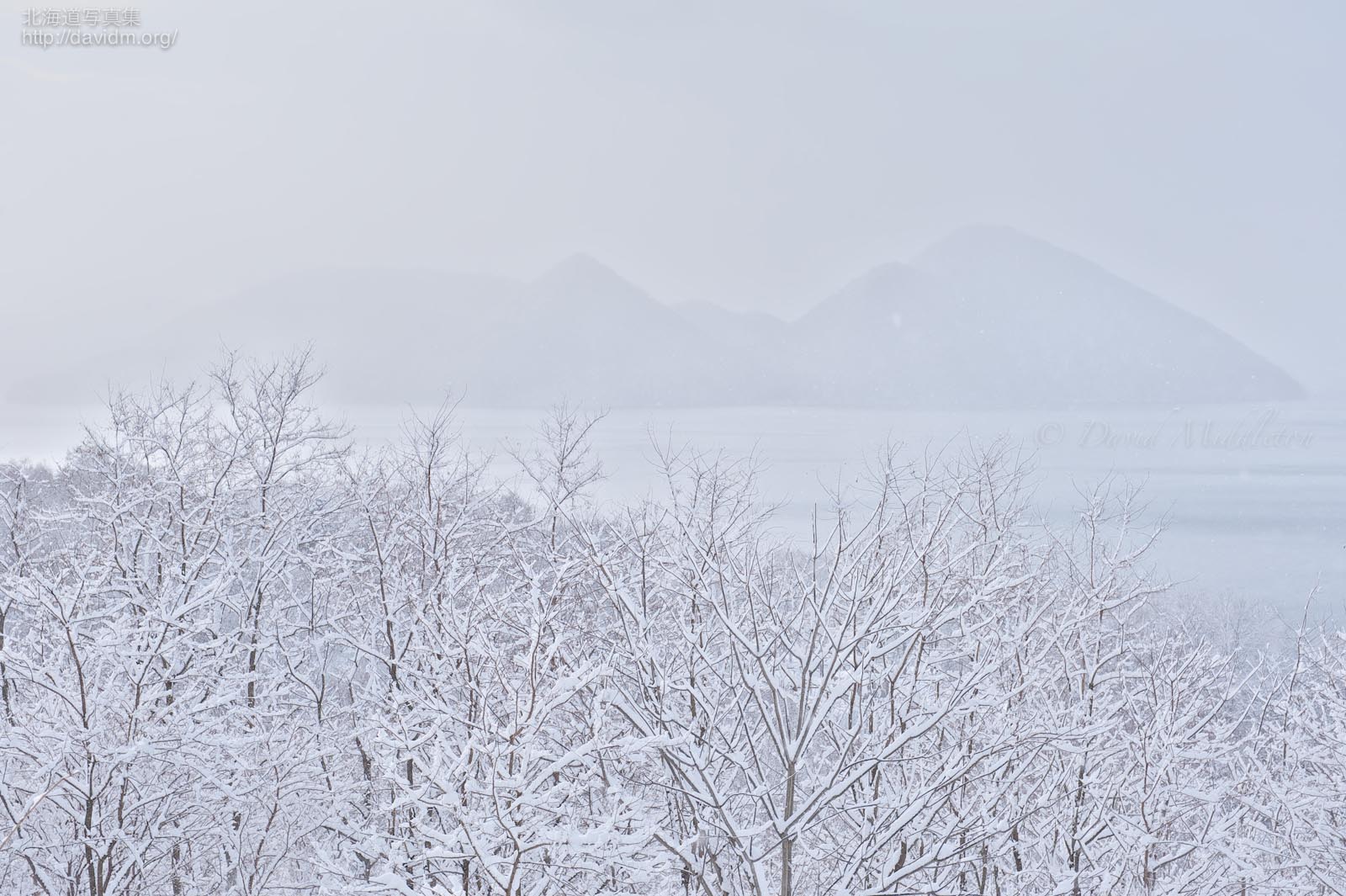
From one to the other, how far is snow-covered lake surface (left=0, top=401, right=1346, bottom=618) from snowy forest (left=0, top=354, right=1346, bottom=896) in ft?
4.05

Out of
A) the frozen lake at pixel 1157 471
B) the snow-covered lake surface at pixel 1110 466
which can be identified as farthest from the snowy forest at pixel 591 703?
the frozen lake at pixel 1157 471

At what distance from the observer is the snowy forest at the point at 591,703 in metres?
5.22

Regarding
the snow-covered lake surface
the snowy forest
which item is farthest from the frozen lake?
the snowy forest

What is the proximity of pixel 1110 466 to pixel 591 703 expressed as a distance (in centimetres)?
1223

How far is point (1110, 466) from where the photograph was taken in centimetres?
1495

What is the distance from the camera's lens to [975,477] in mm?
9867

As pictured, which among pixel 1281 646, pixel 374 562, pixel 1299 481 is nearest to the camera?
pixel 374 562

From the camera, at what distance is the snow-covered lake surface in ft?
63.5

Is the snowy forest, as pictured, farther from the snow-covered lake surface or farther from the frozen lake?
the frozen lake

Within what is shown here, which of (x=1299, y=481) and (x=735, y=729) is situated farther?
(x=1299, y=481)

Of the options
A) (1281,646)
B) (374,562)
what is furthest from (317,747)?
(1281,646)

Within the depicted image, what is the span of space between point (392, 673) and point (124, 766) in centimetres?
366

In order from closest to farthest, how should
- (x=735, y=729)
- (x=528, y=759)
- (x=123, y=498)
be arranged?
(x=528, y=759)
(x=735, y=729)
(x=123, y=498)

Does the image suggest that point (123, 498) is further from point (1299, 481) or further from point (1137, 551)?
point (1299, 481)
